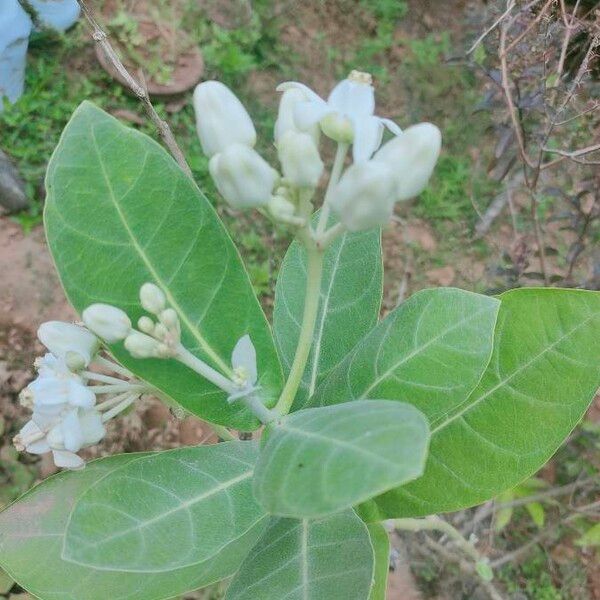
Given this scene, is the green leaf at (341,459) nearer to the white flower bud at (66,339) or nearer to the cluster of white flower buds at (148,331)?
the cluster of white flower buds at (148,331)

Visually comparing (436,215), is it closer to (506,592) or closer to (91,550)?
(506,592)

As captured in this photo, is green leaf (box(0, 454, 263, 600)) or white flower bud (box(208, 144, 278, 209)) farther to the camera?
green leaf (box(0, 454, 263, 600))

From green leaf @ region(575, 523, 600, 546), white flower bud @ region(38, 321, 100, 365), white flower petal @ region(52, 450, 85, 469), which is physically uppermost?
white flower bud @ region(38, 321, 100, 365)

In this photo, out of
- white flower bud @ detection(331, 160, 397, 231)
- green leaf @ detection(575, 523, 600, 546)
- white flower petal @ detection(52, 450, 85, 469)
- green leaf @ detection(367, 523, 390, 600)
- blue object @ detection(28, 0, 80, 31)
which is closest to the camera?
white flower bud @ detection(331, 160, 397, 231)

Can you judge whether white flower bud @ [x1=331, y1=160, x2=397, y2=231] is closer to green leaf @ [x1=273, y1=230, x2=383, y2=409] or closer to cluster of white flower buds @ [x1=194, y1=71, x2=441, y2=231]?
cluster of white flower buds @ [x1=194, y1=71, x2=441, y2=231]

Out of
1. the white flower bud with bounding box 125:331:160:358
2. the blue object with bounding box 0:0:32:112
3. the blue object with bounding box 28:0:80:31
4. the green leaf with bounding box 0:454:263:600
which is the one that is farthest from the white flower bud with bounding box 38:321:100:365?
the blue object with bounding box 28:0:80:31

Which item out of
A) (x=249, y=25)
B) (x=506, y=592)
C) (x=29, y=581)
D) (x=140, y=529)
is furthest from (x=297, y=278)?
(x=249, y=25)
